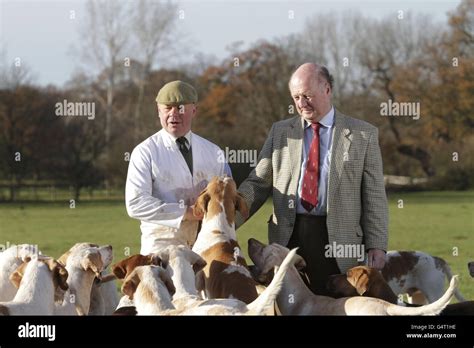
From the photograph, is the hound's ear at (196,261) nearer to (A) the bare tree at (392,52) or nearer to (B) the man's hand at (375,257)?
(B) the man's hand at (375,257)

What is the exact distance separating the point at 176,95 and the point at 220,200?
963mm

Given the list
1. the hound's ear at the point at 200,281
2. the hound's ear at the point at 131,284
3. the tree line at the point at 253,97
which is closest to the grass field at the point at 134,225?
the tree line at the point at 253,97

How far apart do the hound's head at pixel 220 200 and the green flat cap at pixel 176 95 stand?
0.71 m

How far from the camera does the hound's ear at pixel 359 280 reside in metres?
7.68

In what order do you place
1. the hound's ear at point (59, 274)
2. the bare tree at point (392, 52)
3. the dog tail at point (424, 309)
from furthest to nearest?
the bare tree at point (392, 52)
the hound's ear at point (59, 274)
the dog tail at point (424, 309)

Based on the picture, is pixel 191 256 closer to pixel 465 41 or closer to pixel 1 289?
pixel 1 289

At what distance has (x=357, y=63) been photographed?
4134cm

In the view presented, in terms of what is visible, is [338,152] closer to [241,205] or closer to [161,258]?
[241,205]

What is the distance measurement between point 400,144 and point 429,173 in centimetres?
238

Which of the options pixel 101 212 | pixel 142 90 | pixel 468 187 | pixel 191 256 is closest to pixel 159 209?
pixel 191 256

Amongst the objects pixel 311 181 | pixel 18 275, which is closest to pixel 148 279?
pixel 18 275

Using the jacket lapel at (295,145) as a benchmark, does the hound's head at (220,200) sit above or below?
below

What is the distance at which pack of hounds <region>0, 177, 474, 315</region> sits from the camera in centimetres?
702
